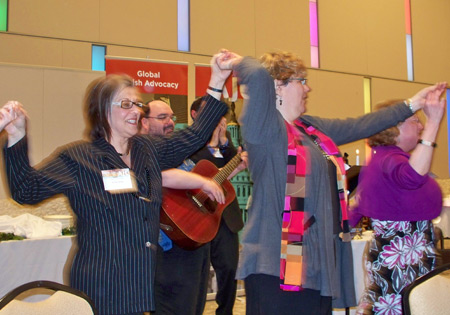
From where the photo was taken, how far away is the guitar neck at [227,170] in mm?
3402

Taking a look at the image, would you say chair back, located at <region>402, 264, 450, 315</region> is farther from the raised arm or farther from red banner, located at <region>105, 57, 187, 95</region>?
red banner, located at <region>105, 57, 187, 95</region>

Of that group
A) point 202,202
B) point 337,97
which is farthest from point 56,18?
point 337,97

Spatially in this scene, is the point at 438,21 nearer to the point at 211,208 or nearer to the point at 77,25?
the point at 77,25

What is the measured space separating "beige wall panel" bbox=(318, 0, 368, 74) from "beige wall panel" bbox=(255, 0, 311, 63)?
1.63ft

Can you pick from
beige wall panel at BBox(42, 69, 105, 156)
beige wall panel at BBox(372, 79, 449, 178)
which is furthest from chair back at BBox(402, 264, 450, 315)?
beige wall panel at BBox(372, 79, 449, 178)

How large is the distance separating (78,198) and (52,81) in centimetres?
407

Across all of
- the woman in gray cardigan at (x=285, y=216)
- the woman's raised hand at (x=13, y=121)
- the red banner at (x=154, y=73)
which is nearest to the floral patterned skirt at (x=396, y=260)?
the woman in gray cardigan at (x=285, y=216)

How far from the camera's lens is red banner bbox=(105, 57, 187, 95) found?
577 centimetres

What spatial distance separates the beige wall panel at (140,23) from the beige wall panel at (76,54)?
0.32m

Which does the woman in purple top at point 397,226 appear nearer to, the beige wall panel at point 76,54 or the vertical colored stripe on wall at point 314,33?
the beige wall panel at point 76,54

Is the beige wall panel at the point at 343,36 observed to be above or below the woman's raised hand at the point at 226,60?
above

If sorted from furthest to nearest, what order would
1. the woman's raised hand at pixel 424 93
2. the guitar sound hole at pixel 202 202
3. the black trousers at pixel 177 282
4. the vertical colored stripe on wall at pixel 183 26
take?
the vertical colored stripe on wall at pixel 183 26 → the guitar sound hole at pixel 202 202 → the black trousers at pixel 177 282 → the woman's raised hand at pixel 424 93

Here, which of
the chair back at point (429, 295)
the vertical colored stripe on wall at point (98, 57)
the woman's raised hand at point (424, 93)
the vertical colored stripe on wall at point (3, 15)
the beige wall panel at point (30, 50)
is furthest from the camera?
the vertical colored stripe on wall at point (98, 57)

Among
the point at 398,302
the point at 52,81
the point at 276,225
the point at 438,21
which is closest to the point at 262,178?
the point at 276,225
